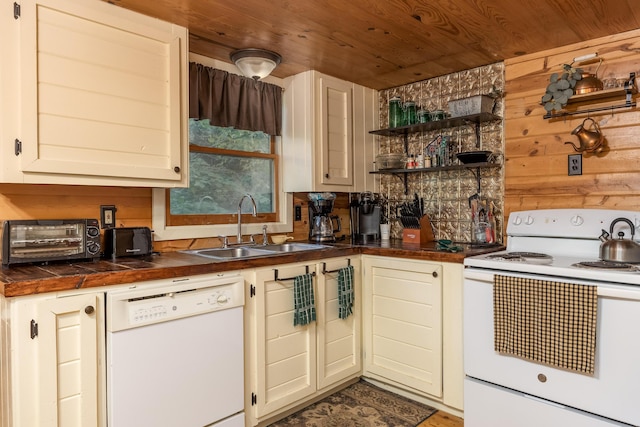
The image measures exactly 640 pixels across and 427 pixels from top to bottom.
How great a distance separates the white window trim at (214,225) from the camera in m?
2.36

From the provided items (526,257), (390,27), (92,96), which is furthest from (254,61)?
(526,257)

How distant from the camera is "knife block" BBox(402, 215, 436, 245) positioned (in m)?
2.83

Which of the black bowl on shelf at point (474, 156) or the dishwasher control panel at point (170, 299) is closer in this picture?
the dishwasher control panel at point (170, 299)

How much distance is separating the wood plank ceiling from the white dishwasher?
4.15 feet

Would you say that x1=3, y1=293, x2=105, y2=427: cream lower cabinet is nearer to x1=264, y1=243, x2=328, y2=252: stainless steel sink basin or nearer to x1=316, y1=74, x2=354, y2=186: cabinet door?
x1=264, y1=243, x2=328, y2=252: stainless steel sink basin

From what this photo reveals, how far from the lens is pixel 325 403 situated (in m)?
2.53

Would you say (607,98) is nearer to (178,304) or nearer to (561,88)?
(561,88)

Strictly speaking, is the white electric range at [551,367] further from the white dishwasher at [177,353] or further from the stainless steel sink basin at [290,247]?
the white dishwasher at [177,353]

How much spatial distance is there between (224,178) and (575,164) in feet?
6.91

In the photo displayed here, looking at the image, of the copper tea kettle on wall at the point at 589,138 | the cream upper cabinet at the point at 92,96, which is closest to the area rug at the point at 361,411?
the cream upper cabinet at the point at 92,96

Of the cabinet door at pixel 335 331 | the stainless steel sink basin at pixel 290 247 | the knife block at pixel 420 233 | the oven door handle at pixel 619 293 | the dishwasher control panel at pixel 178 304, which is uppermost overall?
the knife block at pixel 420 233

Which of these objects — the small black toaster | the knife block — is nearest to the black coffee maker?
the knife block

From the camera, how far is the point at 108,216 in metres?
2.17

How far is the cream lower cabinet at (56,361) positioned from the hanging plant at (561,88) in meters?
2.47
